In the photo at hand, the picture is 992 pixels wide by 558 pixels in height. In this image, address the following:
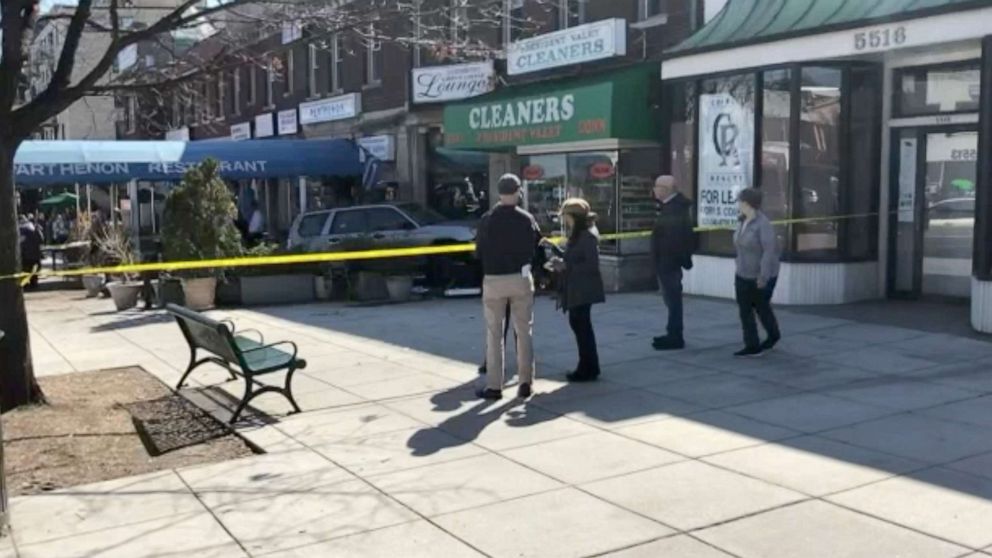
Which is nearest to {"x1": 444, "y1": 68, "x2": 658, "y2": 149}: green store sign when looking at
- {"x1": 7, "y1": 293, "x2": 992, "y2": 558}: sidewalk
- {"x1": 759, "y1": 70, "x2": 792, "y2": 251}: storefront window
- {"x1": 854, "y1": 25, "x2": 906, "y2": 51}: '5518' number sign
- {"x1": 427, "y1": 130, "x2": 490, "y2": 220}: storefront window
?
{"x1": 759, "y1": 70, "x2": 792, "y2": 251}: storefront window

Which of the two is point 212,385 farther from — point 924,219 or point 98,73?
point 924,219

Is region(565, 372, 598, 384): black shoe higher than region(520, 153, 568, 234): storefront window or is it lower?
lower

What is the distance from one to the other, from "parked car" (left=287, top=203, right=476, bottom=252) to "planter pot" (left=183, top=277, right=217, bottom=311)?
2366 millimetres

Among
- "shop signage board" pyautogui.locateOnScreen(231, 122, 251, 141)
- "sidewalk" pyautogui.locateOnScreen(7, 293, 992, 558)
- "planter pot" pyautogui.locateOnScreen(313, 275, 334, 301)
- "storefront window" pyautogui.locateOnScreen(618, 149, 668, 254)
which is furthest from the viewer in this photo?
"shop signage board" pyautogui.locateOnScreen(231, 122, 251, 141)

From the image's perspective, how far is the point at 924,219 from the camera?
39.5 feet

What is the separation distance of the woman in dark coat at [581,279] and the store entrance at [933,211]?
543 centimetres

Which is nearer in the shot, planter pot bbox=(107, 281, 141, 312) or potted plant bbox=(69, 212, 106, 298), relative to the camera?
planter pot bbox=(107, 281, 141, 312)

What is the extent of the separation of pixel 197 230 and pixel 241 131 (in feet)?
61.0

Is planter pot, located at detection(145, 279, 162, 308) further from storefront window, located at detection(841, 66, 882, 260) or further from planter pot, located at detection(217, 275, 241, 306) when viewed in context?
storefront window, located at detection(841, 66, 882, 260)

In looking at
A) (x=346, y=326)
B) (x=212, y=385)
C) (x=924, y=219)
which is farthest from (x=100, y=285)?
(x=924, y=219)

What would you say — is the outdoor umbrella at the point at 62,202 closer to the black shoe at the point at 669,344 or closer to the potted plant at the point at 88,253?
the potted plant at the point at 88,253

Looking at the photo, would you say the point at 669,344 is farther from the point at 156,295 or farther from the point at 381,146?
the point at 381,146

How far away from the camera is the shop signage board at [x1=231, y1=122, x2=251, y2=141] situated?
107ft

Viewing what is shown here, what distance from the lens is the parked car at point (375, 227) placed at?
17484 mm
